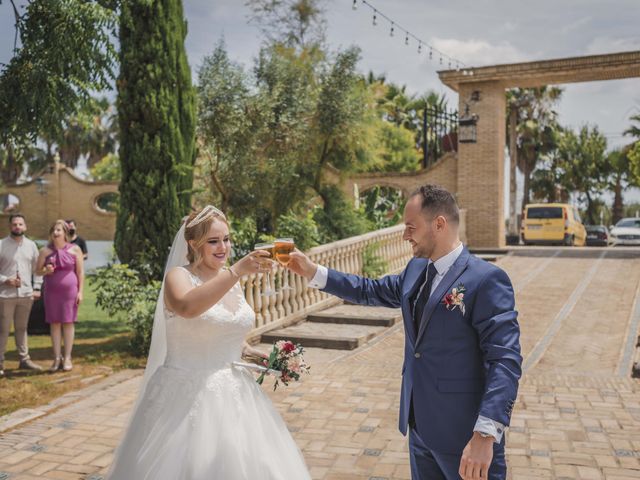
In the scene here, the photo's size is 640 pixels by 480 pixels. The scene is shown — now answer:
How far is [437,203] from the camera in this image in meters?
2.85

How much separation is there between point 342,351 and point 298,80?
7.63m

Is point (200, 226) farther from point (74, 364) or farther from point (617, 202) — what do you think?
point (617, 202)

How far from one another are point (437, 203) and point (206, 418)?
1.65 metres

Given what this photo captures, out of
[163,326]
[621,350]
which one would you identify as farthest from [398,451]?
[621,350]

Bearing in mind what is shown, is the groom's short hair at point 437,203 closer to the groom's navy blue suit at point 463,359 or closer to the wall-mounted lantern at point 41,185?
the groom's navy blue suit at point 463,359

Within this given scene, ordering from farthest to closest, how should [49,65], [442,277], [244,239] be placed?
[244,239] < [49,65] < [442,277]

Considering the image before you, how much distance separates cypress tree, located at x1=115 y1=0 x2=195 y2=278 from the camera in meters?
10.2

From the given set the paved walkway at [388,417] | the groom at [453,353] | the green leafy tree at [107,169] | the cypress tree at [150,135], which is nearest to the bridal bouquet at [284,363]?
the groom at [453,353]

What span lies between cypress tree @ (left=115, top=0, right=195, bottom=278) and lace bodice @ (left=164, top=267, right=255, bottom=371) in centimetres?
684

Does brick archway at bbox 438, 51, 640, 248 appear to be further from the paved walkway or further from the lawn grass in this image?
the lawn grass

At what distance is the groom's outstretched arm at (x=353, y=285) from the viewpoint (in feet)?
11.4

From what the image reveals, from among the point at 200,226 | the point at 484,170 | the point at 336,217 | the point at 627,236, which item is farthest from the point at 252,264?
the point at 627,236

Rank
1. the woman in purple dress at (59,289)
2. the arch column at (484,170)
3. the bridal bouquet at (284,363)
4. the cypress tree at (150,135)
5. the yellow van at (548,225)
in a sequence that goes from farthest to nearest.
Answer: the yellow van at (548,225)
the arch column at (484,170)
the cypress tree at (150,135)
the woman in purple dress at (59,289)
the bridal bouquet at (284,363)

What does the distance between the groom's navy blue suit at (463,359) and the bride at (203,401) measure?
93 centimetres
